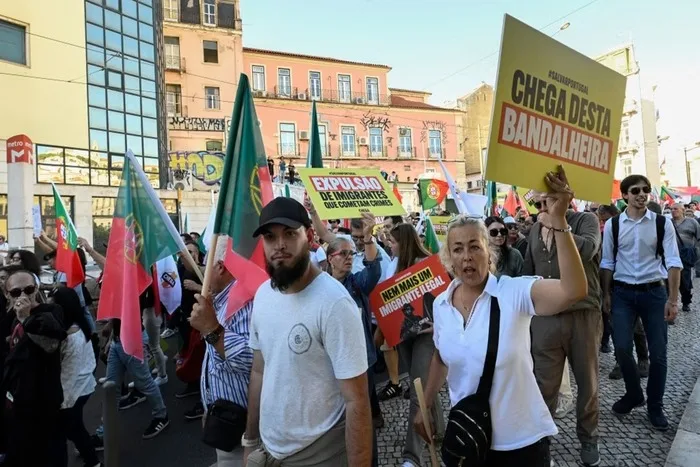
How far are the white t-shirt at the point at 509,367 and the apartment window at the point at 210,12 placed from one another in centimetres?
3918

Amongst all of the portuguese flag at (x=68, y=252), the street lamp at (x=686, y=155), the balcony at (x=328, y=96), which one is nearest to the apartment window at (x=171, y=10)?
the balcony at (x=328, y=96)

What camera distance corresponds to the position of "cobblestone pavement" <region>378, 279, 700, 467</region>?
3.53 metres

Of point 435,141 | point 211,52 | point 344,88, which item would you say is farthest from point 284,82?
point 435,141

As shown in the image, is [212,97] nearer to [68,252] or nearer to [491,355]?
[68,252]

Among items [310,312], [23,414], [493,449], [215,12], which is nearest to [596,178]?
[493,449]

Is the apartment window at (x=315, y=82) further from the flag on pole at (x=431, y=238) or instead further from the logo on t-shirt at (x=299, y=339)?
the logo on t-shirt at (x=299, y=339)

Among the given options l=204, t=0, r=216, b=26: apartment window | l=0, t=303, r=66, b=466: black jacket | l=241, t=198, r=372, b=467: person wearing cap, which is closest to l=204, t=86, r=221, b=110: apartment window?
l=204, t=0, r=216, b=26: apartment window

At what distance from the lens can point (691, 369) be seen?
5.36 meters

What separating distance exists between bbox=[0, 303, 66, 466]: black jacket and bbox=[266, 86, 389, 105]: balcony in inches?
1458

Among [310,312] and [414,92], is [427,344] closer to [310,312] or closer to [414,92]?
[310,312]

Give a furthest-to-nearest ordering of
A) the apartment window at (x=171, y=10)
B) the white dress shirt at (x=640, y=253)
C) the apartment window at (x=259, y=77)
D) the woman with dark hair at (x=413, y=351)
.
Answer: the apartment window at (x=259, y=77) < the apartment window at (x=171, y=10) < the white dress shirt at (x=640, y=253) < the woman with dark hair at (x=413, y=351)

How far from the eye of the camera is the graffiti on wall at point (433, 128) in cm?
4362

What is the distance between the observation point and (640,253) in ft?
13.6

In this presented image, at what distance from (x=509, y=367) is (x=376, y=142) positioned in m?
41.0
